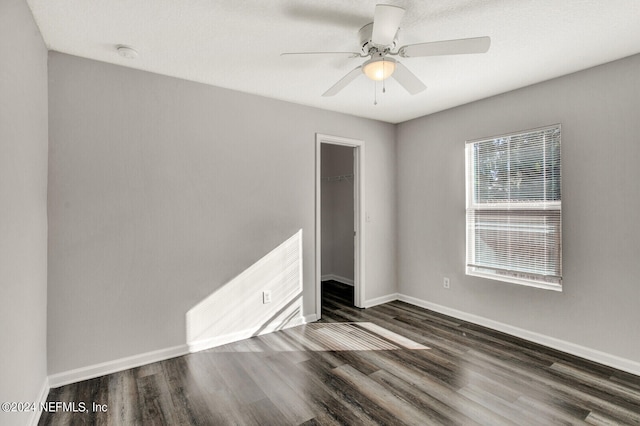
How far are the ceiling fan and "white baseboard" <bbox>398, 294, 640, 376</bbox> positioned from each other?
2.61 m

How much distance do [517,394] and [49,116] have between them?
391cm

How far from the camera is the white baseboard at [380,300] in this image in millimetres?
4289

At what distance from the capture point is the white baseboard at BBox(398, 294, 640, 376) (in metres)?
2.58

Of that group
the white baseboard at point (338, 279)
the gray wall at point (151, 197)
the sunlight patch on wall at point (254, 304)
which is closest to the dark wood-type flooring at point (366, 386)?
the sunlight patch on wall at point (254, 304)

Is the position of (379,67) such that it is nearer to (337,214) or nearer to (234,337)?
(234,337)

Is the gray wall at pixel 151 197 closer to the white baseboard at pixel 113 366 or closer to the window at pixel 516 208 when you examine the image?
the white baseboard at pixel 113 366

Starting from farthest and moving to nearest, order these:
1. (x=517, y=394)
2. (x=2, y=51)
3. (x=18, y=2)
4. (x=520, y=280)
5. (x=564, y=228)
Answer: (x=520, y=280)
(x=564, y=228)
(x=517, y=394)
(x=18, y=2)
(x=2, y=51)

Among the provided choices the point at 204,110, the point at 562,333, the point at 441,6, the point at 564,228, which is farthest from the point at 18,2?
the point at 562,333

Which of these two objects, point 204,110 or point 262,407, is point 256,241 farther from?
point 262,407

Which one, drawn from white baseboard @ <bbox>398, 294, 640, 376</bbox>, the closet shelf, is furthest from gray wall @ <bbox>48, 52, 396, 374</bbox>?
white baseboard @ <bbox>398, 294, 640, 376</bbox>

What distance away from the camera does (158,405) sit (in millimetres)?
2154

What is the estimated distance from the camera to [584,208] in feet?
9.22

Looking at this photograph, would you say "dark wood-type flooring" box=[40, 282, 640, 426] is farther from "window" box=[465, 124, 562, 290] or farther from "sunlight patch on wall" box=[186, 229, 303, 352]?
"window" box=[465, 124, 562, 290]

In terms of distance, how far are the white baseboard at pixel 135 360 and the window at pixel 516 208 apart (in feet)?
8.36
